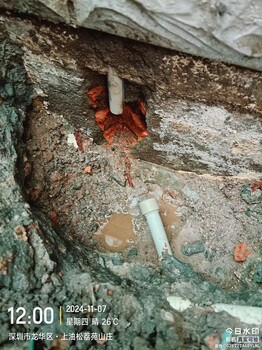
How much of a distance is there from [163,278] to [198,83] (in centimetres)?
76

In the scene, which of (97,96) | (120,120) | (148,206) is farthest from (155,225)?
(97,96)

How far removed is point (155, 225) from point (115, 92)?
60 centimetres

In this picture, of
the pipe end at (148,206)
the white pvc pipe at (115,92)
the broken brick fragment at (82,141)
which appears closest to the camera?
the white pvc pipe at (115,92)

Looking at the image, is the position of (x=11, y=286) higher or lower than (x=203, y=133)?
lower

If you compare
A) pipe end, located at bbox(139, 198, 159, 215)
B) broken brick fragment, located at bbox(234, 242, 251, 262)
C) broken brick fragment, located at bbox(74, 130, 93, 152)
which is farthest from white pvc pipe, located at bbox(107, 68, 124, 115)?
broken brick fragment, located at bbox(234, 242, 251, 262)

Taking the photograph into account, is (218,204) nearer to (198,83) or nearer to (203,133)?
(203,133)

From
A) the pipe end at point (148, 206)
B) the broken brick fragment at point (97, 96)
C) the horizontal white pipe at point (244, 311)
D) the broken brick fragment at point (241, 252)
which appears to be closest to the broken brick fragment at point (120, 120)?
the broken brick fragment at point (97, 96)

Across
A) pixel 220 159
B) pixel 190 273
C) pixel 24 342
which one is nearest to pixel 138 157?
pixel 220 159

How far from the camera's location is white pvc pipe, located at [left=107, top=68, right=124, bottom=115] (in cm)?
166

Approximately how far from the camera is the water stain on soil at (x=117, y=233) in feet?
6.32

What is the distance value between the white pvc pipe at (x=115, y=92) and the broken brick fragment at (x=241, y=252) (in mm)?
789

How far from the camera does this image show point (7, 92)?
1781 mm
